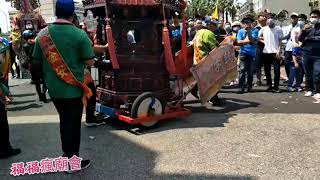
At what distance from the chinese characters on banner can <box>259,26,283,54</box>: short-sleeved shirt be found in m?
6.47

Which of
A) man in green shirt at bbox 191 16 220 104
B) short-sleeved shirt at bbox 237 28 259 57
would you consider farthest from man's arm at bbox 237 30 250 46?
man in green shirt at bbox 191 16 220 104

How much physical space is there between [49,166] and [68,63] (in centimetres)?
121

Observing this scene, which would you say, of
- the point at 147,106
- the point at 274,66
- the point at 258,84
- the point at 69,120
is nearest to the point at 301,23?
the point at 274,66

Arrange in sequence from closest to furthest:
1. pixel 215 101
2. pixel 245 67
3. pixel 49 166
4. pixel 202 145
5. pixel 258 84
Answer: pixel 49 166
pixel 202 145
pixel 215 101
pixel 245 67
pixel 258 84

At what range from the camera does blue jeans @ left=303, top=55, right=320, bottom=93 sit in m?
9.05

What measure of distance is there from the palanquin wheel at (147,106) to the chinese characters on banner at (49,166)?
1756 mm

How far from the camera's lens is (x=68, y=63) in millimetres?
4711

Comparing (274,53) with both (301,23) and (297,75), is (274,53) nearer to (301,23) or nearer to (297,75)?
(297,75)

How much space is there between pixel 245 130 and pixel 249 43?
3.75 m

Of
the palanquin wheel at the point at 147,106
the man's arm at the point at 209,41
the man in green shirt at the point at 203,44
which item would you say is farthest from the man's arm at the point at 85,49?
the man's arm at the point at 209,41

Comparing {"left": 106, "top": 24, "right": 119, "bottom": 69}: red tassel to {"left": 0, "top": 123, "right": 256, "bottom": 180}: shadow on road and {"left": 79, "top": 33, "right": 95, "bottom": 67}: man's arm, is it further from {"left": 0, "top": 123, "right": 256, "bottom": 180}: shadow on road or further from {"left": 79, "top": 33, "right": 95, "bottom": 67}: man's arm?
{"left": 79, "top": 33, "right": 95, "bottom": 67}: man's arm

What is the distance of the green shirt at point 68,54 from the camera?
15.3 ft

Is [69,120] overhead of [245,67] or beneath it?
beneath

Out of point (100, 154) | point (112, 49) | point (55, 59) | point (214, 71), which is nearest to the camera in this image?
point (55, 59)
